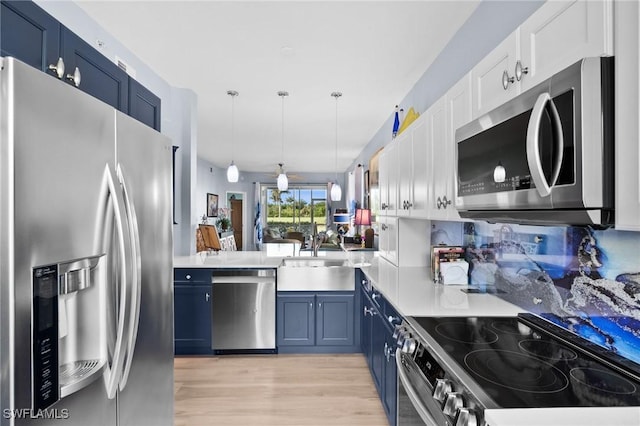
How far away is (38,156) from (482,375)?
4.59 ft

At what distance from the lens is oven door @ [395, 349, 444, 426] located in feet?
4.31

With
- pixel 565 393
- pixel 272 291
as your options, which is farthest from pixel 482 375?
pixel 272 291

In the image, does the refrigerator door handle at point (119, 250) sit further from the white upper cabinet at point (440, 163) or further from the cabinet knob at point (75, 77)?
the white upper cabinet at point (440, 163)

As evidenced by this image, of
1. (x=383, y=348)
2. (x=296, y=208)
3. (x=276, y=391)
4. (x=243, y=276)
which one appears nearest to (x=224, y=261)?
(x=243, y=276)

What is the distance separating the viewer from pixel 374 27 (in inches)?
103

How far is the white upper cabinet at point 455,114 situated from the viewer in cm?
174

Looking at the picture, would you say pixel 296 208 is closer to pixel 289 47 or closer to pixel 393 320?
pixel 289 47

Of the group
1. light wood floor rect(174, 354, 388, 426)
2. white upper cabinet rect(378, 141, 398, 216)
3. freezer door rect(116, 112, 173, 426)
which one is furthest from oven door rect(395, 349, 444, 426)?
white upper cabinet rect(378, 141, 398, 216)

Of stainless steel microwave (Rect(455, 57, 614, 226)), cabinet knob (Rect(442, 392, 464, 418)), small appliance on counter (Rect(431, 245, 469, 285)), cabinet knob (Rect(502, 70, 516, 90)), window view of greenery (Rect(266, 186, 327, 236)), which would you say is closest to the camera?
stainless steel microwave (Rect(455, 57, 614, 226))

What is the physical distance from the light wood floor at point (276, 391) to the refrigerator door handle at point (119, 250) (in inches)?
52.7

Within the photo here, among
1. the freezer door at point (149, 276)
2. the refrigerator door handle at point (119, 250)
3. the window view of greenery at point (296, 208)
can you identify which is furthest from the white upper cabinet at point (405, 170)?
the window view of greenery at point (296, 208)

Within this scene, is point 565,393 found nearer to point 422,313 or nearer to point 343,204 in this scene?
point 422,313

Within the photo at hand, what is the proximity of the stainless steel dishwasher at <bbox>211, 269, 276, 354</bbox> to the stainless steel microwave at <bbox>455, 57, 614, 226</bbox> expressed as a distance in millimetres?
2572

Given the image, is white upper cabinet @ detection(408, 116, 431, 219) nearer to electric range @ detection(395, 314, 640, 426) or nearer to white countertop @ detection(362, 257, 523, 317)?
white countertop @ detection(362, 257, 523, 317)
